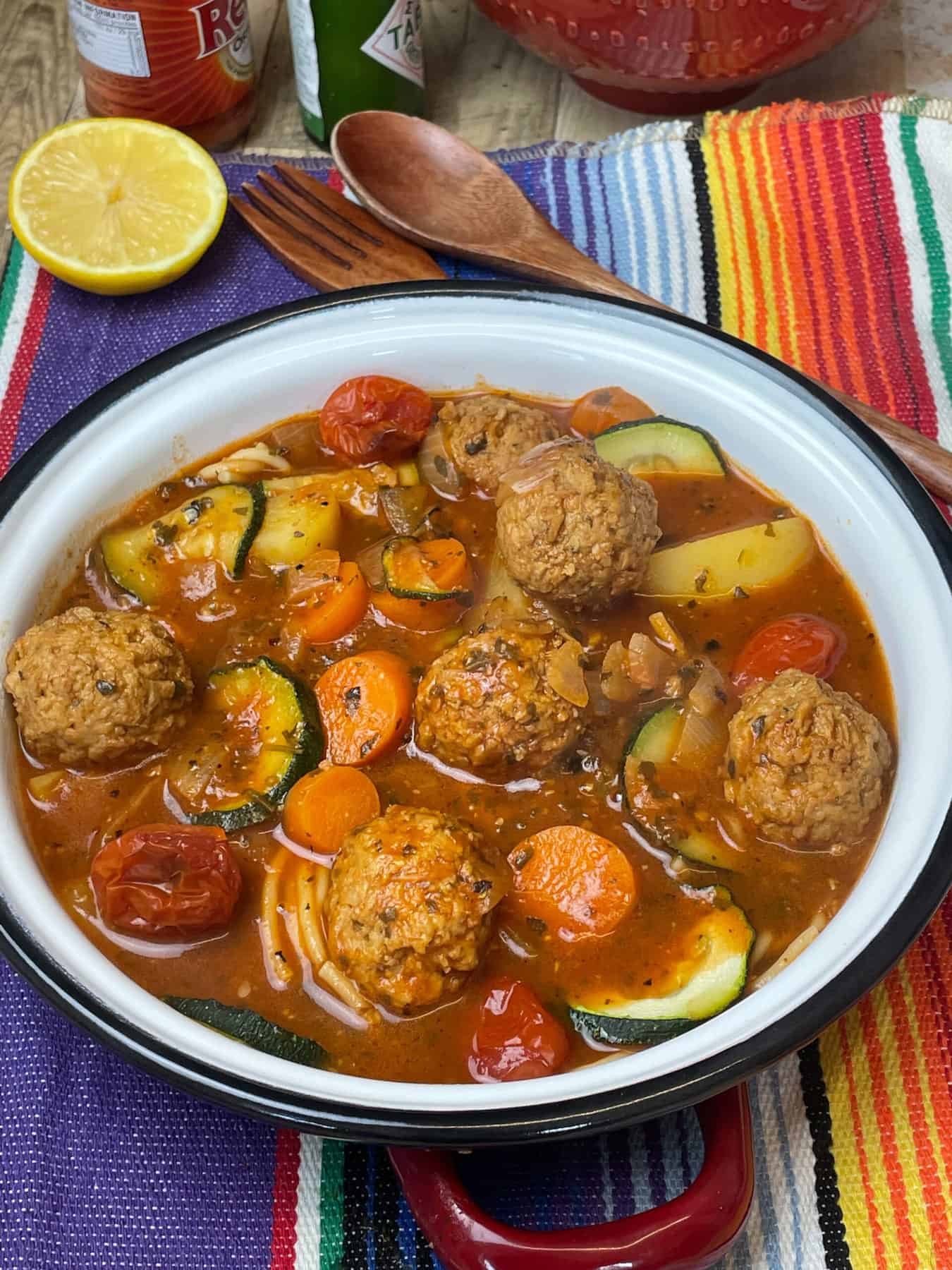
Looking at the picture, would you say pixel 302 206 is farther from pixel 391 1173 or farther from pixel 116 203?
pixel 391 1173

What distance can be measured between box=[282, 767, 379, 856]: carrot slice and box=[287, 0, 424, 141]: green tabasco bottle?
288 centimetres

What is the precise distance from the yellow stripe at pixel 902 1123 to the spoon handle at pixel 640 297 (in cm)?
145

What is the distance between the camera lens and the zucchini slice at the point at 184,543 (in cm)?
340

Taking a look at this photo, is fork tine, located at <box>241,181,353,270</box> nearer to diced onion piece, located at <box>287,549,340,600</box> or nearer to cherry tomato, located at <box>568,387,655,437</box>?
cherry tomato, located at <box>568,387,655,437</box>

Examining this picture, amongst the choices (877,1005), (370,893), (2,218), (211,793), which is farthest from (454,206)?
(877,1005)

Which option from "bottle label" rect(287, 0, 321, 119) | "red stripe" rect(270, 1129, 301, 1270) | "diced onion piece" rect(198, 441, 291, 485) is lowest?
"red stripe" rect(270, 1129, 301, 1270)

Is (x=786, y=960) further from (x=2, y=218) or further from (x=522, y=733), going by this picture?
(x=2, y=218)

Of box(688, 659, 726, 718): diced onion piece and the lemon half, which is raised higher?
the lemon half

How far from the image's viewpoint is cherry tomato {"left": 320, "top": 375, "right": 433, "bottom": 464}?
358cm

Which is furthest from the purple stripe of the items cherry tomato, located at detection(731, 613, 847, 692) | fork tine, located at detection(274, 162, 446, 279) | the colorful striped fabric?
fork tine, located at detection(274, 162, 446, 279)

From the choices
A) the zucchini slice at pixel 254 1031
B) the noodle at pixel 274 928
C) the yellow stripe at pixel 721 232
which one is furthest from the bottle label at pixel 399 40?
the zucchini slice at pixel 254 1031

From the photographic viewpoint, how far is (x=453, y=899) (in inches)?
106

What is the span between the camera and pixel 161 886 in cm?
279

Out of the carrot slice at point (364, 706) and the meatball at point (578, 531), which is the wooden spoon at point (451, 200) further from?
the carrot slice at point (364, 706)
